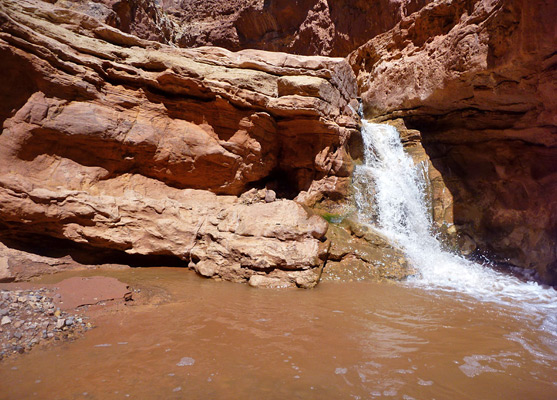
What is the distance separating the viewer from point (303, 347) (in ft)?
10.3

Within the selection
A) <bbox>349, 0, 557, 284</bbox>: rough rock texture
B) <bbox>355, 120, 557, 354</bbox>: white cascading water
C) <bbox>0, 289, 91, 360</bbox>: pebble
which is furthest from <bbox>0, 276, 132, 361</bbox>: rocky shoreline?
<bbox>349, 0, 557, 284</bbox>: rough rock texture

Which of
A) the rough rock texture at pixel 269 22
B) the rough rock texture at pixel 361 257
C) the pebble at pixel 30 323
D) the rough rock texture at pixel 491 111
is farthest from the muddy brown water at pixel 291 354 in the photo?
the rough rock texture at pixel 269 22

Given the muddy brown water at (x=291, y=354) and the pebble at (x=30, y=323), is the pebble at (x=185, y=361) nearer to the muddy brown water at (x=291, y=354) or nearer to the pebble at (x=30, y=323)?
the muddy brown water at (x=291, y=354)

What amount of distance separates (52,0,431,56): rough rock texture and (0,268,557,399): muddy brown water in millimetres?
13284

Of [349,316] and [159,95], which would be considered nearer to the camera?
[349,316]

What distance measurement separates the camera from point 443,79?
29.2 feet

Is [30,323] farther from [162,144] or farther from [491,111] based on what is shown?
[491,111]

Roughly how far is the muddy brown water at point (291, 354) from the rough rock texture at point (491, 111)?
5046 mm

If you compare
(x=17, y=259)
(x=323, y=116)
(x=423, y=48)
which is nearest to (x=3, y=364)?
(x=17, y=259)

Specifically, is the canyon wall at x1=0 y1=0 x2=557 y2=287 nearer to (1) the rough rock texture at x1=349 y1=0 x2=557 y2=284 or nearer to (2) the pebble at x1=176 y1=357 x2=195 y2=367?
(1) the rough rock texture at x1=349 y1=0 x2=557 y2=284

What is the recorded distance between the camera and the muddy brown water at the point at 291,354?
2.39 metres

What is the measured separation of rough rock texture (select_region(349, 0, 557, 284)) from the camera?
680cm

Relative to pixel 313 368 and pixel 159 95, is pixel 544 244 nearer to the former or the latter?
pixel 313 368

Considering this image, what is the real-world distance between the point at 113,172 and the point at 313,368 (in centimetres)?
607
